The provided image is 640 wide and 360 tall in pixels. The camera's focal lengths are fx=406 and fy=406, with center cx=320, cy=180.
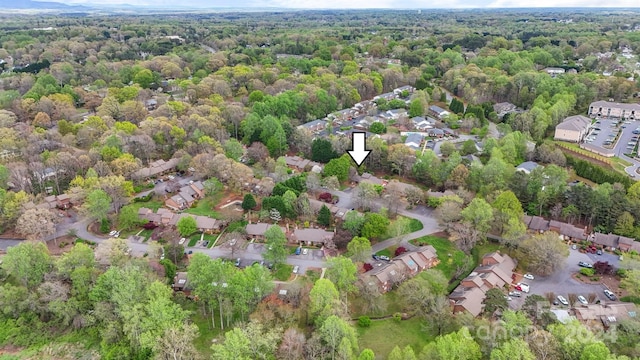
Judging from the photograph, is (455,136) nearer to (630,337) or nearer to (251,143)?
(251,143)

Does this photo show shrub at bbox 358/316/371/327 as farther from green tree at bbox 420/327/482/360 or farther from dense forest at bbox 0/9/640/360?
green tree at bbox 420/327/482/360

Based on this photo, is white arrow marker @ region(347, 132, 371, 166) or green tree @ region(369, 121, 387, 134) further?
green tree @ region(369, 121, 387, 134)

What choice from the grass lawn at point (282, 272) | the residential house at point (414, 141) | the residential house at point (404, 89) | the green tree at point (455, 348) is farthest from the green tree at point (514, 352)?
the residential house at point (404, 89)

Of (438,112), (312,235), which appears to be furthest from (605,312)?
(438,112)

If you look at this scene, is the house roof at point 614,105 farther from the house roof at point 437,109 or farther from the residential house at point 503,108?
the house roof at point 437,109

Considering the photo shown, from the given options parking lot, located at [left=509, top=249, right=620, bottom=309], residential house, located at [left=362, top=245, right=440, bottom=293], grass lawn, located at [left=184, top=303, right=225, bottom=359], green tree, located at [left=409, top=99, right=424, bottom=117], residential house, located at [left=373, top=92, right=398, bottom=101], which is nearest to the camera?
grass lawn, located at [left=184, top=303, right=225, bottom=359]

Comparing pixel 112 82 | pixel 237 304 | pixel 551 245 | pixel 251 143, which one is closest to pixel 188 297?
pixel 237 304

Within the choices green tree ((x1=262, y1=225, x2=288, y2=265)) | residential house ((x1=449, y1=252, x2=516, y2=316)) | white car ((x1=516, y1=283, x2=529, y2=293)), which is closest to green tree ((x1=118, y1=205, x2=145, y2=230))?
green tree ((x1=262, y1=225, x2=288, y2=265))
